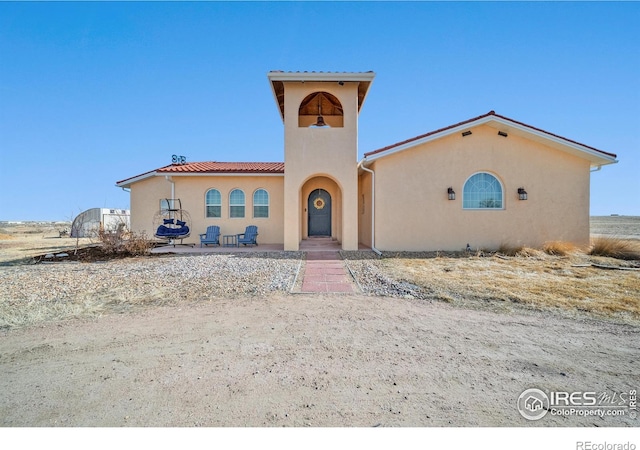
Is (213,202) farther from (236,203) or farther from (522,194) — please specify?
(522,194)

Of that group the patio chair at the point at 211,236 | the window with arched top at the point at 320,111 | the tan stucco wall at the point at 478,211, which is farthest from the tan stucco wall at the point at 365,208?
the patio chair at the point at 211,236

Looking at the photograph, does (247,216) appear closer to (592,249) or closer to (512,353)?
(512,353)

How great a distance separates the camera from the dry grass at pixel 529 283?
18.2 feet

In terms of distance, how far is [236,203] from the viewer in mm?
15250

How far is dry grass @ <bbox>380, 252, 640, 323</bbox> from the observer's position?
5550mm

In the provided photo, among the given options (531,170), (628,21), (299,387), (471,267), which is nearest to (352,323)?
(299,387)

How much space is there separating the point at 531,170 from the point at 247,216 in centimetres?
1271

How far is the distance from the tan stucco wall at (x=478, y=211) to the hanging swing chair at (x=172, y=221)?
8768 millimetres

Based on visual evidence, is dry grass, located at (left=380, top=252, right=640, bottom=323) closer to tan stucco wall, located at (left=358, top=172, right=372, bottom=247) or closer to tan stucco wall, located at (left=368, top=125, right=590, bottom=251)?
tan stucco wall, located at (left=368, top=125, right=590, bottom=251)

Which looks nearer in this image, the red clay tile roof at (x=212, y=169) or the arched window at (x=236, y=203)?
the red clay tile roof at (x=212, y=169)

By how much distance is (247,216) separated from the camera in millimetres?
15242
